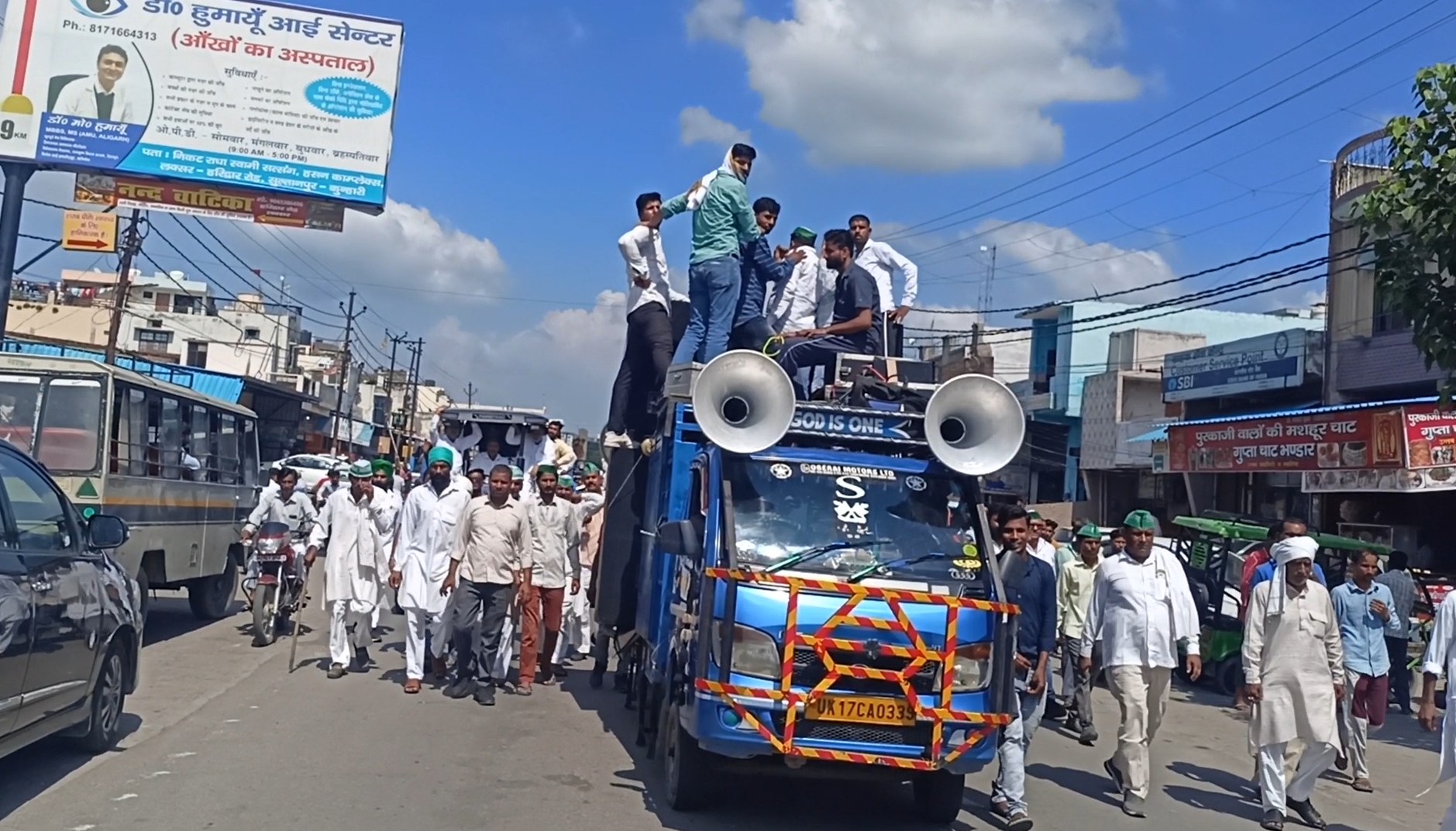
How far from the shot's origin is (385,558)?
12.0 metres

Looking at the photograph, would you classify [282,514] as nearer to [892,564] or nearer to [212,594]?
[212,594]

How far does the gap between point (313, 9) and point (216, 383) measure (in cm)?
2123

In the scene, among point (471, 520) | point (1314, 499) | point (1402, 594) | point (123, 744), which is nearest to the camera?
point (123, 744)

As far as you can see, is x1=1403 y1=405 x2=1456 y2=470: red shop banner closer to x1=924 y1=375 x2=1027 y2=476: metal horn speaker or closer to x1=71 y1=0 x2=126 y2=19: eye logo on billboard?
x1=924 y1=375 x2=1027 y2=476: metal horn speaker

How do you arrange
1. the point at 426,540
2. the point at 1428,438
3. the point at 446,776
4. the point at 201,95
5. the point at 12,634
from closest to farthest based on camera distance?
the point at 12,634 < the point at 446,776 < the point at 426,540 < the point at 1428,438 < the point at 201,95

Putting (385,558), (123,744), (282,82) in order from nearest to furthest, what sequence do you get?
(123,744), (385,558), (282,82)

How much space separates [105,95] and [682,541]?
51.8ft

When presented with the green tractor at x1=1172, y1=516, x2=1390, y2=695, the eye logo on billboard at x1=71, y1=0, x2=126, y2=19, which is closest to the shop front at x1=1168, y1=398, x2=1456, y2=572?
the green tractor at x1=1172, y1=516, x2=1390, y2=695

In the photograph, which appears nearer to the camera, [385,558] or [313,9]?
[385,558]

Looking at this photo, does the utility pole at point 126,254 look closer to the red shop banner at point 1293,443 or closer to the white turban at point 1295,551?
the red shop banner at point 1293,443

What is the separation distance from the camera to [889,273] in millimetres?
11609

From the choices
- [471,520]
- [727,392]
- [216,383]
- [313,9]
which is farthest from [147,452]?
[216,383]

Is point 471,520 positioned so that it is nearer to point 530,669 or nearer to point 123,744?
point 530,669

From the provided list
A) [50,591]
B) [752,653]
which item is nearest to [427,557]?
[50,591]
